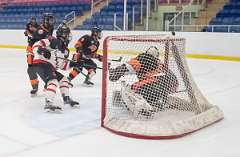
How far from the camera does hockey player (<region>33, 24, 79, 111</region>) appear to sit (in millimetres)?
3541

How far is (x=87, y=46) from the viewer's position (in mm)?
5047

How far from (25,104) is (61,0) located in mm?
11364

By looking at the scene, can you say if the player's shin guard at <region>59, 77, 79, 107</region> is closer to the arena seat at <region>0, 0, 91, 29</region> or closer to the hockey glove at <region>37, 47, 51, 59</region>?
the hockey glove at <region>37, 47, 51, 59</region>

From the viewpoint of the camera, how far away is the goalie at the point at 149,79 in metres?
3.21

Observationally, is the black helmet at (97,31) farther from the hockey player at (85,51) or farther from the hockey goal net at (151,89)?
the hockey goal net at (151,89)

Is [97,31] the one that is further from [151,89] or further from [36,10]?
[36,10]

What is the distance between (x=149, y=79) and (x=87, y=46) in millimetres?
1976

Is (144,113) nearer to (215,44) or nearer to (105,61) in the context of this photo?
(105,61)

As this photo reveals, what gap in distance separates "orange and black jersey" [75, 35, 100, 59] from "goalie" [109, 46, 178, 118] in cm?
178

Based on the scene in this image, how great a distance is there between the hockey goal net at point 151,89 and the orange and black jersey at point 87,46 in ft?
5.33

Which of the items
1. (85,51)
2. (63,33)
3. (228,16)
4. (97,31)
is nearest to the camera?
(63,33)

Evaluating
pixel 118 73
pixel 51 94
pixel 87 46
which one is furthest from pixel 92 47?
pixel 118 73

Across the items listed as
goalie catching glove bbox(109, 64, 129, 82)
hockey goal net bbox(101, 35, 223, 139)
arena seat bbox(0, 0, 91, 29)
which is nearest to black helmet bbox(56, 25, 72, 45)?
hockey goal net bbox(101, 35, 223, 139)

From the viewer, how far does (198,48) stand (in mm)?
8703
